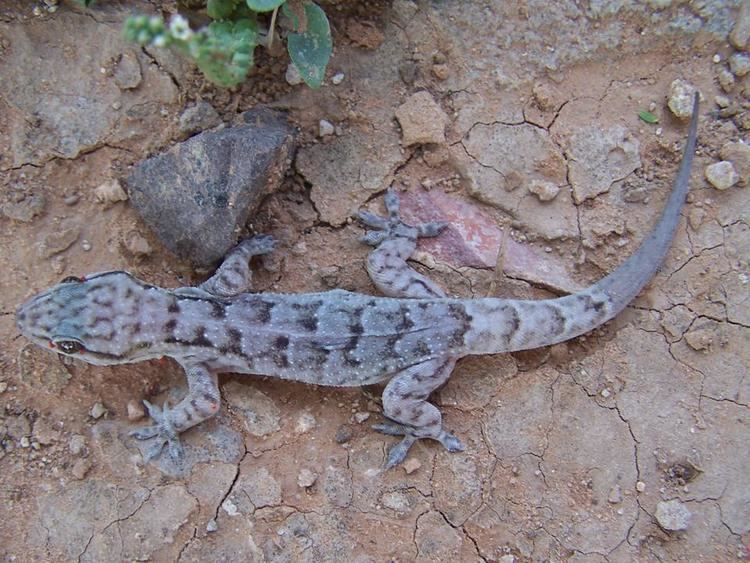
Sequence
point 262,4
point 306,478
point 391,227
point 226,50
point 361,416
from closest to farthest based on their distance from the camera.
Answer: point 226,50
point 262,4
point 306,478
point 361,416
point 391,227

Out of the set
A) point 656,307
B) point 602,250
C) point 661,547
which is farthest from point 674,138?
point 661,547

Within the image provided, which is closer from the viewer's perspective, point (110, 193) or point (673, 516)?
point (673, 516)

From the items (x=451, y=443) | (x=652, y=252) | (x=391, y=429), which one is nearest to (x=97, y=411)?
(x=391, y=429)

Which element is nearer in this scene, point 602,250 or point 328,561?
point 328,561

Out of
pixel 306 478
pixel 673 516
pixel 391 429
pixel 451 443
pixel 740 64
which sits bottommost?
pixel 306 478

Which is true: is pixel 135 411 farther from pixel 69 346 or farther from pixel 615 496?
pixel 615 496

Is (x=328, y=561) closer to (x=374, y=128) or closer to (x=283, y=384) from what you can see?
(x=283, y=384)
